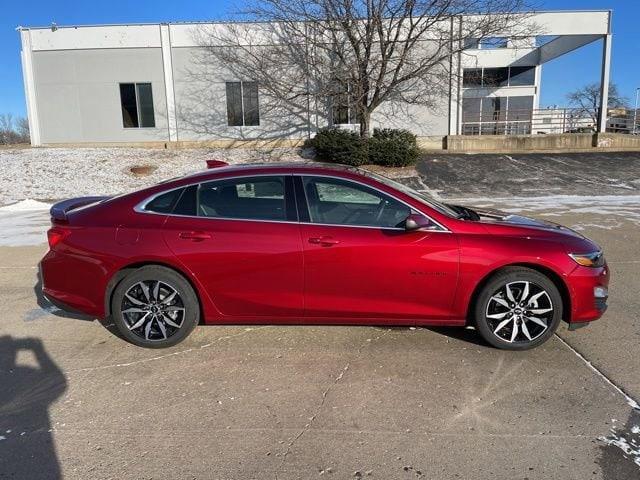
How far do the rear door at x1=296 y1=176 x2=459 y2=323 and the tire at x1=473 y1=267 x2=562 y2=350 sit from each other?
0.31 meters

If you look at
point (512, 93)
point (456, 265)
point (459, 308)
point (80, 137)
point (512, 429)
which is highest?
point (512, 93)

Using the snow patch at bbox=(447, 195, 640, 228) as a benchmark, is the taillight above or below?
above

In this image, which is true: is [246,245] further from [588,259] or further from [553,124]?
[553,124]

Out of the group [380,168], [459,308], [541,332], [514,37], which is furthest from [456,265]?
[514,37]

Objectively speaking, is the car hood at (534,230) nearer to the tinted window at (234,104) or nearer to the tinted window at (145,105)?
the tinted window at (234,104)

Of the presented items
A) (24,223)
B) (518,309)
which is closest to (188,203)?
(518,309)

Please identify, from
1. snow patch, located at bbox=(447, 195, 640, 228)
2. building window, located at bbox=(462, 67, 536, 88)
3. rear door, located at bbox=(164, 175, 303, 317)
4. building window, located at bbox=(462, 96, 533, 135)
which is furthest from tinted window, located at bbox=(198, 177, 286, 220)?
building window, located at bbox=(462, 67, 536, 88)

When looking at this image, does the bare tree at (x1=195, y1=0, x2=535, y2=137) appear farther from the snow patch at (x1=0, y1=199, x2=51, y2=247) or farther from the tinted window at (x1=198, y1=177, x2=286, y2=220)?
the tinted window at (x1=198, y1=177, x2=286, y2=220)

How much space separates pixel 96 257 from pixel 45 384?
1012 millimetres

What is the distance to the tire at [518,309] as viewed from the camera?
3.91 meters

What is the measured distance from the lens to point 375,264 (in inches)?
153

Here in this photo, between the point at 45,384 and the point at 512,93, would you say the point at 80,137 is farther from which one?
the point at 512,93

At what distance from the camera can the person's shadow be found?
2.72m

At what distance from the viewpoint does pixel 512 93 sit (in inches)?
1474
